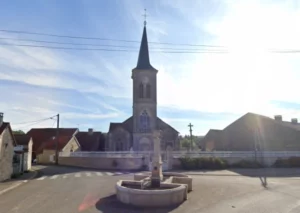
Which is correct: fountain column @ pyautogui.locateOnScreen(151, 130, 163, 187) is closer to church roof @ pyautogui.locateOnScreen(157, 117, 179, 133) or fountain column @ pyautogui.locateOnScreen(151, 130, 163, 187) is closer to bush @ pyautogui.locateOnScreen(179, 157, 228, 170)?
bush @ pyautogui.locateOnScreen(179, 157, 228, 170)

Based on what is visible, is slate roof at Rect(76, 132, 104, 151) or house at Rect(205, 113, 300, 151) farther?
slate roof at Rect(76, 132, 104, 151)

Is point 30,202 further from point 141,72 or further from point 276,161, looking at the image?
point 141,72

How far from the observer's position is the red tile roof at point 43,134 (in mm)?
46650

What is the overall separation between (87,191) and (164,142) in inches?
1094

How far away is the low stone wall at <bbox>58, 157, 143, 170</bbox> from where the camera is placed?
30.9m

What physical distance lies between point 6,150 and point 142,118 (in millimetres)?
23235

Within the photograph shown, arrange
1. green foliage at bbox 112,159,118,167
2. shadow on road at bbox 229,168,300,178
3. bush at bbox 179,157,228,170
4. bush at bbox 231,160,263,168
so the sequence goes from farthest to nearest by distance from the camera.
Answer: green foliage at bbox 112,159,118,167 < bush at bbox 231,160,263,168 < bush at bbox 179,157,228,170 < shadow on road at bbox 229,168,300,178

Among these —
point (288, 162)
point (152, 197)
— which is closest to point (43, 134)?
point (288, 162)

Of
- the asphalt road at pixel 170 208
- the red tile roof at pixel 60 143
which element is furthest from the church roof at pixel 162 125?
the asphalt road at pixel 170 208

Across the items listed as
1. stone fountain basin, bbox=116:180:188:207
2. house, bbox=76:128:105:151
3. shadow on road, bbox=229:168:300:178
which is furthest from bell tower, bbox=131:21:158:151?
stone fountain basin, bbox=116:180:188:207

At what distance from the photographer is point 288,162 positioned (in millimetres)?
31953

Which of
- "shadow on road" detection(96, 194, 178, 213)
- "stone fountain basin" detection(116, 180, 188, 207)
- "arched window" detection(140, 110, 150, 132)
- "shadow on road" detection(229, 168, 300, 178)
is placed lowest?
"shadow on road" detection(96, 194, 178, 213)

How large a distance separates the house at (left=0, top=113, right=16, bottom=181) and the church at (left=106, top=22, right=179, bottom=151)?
21.0 metres

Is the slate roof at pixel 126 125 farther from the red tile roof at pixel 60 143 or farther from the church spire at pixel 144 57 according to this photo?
the church spire at pixel 144 57
